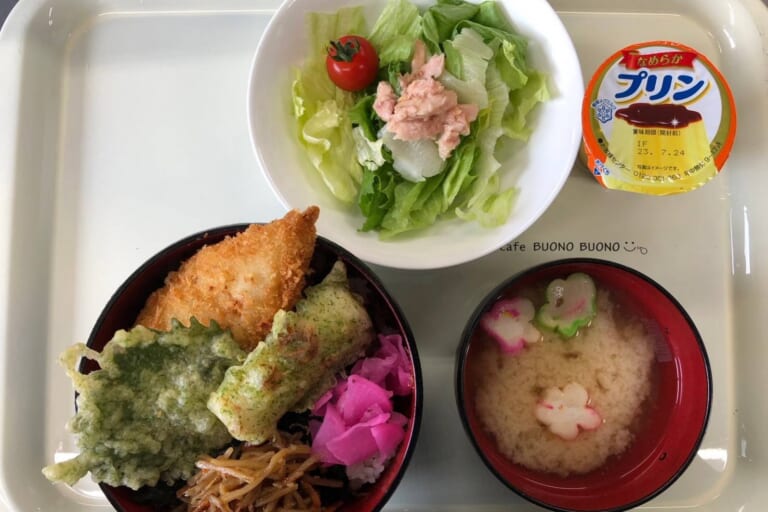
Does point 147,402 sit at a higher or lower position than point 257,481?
higher

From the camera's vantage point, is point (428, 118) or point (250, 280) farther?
point (428, 118)

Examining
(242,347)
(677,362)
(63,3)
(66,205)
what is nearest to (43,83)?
(63,3)

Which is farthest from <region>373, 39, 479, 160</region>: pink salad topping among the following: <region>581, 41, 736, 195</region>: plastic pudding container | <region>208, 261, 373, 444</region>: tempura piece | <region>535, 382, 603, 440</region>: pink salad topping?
<region>535, 382, 603, 440</region>: pink salad topping

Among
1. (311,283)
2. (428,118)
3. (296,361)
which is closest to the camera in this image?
(296,361)

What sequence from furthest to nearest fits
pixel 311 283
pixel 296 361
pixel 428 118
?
pixel 428 118 < pixel 311 283 < pixel 296 361

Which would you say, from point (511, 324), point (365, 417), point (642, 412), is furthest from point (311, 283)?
point (642, 412)

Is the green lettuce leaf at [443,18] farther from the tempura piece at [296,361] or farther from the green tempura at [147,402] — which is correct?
the green tempura at [147,402]

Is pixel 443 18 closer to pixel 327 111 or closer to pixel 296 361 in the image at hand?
pixel 327 111
